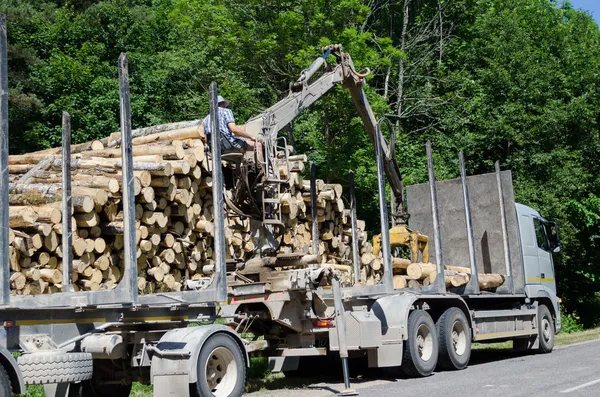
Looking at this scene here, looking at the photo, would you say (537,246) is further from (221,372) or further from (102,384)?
(102,384)

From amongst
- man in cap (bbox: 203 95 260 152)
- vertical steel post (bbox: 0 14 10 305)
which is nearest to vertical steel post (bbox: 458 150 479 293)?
man in cap (bbox: 203 95 260 152)

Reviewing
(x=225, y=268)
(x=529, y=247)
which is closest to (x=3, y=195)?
(x=225, y=268)

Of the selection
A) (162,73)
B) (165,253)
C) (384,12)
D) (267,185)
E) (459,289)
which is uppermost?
(384,12)

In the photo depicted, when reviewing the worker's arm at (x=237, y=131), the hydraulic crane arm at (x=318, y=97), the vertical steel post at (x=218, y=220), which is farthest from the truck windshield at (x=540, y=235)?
the vertical steel post at (x=218, y=220)

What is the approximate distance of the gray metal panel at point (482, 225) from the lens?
14.5 meters

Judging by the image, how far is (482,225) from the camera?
48.7 ft

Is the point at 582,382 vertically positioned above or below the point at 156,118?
below

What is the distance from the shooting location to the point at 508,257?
1455cm

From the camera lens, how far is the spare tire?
254 inches

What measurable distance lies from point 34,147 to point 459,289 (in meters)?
16.0

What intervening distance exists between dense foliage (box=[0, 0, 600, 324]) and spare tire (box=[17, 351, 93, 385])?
17.0 meters

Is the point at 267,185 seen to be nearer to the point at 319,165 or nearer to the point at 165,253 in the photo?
the point at 165,253

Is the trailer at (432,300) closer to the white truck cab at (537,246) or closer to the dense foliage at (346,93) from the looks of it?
the white truck cab at (537,246)

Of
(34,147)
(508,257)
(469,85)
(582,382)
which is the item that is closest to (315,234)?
(508,257)
